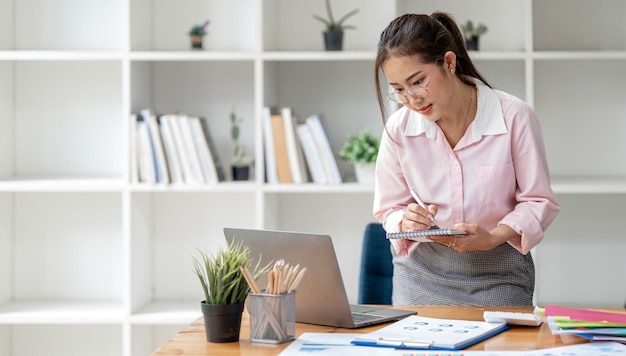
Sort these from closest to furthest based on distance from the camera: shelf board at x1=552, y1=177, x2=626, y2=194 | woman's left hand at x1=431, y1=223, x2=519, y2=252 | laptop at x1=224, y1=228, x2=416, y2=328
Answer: laptop at x1=224, y1=228, x2=416, y2=328 < woman's left hand at x1=431, y1=223, x2=519, y2=252 < shelf board at x1=552, y1=177, x2=626, y2=194

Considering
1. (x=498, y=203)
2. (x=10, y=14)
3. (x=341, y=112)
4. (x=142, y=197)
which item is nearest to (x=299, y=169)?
(x=341, y=112)

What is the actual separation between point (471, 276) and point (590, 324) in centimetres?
56

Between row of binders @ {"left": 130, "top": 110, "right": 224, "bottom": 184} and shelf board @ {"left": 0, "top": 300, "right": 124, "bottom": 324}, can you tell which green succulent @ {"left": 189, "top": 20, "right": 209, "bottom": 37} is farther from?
shelf board @ {"left": 0, "top": 300, "right": 124, "bottom": 324}

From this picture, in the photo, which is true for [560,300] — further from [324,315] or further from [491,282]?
[324,315]

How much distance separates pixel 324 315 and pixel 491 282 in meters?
0.59

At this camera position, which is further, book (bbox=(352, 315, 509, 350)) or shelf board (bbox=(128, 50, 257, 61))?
shelf board (bbox=(128, 50, 257, 61))

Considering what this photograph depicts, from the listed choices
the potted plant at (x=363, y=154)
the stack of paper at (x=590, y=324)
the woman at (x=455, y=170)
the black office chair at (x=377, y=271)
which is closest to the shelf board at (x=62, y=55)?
the potted plant at (x=363, y=154)

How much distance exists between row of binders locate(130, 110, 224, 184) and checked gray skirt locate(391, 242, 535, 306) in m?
1.19

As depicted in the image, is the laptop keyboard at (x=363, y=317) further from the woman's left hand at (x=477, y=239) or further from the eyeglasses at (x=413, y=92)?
the eyeglasses at (x=413, y=92)

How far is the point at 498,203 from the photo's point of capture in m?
2.12

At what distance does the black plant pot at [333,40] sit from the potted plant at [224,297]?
5.50 ft

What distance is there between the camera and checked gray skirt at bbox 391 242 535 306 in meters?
2.13

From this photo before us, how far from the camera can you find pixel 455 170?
2150 mm

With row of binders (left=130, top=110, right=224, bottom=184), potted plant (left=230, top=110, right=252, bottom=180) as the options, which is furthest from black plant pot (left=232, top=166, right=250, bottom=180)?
row of binders (left=130, top=110, right=224, bottom=184)
